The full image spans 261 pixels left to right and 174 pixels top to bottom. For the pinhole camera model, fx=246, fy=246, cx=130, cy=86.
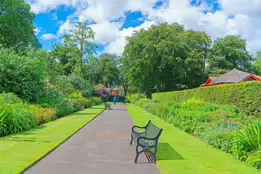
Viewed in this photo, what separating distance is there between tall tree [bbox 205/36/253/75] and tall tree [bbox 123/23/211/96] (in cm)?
1402

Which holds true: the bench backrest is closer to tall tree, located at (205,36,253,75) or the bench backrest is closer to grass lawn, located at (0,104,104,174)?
grass lawn, located at (0,104,104,174)

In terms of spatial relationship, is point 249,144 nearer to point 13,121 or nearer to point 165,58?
point 13,121

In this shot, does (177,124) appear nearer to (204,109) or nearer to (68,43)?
(204,109)

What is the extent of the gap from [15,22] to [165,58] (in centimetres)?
2487

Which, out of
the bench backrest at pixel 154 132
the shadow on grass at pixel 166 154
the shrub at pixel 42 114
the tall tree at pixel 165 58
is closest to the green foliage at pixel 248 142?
the shadow on grass at pixel 166 154

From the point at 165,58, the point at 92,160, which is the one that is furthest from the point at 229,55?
the point at 92,160

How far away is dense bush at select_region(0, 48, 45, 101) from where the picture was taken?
16.9 metres

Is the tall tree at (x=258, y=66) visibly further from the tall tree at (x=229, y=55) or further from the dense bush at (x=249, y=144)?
the dense bush at (x=249, y=144)

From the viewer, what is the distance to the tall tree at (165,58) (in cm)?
4466

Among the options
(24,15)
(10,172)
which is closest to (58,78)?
(24,15)

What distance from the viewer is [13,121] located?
35.1 ft

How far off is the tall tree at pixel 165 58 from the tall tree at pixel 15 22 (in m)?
18.8

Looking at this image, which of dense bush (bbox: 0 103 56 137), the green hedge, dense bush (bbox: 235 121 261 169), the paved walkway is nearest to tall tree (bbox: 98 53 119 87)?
the green hedge

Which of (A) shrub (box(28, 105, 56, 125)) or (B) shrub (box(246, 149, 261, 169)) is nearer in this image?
(B) shrub (box(246, 149, 261, 169))
